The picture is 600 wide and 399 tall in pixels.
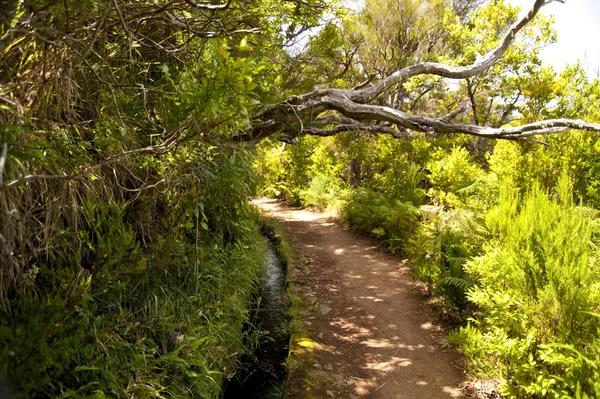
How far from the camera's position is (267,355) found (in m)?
4.79

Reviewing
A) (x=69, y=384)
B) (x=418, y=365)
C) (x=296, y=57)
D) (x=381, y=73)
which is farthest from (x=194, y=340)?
(x=381, y=73)

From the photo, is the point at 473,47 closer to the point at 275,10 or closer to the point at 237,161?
the point at 275,10

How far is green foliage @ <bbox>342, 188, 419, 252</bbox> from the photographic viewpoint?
26.6 feet

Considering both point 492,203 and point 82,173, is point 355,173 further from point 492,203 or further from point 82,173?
point 82,173

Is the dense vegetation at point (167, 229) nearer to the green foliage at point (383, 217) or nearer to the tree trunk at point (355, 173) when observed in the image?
the green foliage at point (383, 217)

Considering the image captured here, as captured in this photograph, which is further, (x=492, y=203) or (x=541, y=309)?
(x=492, y=203)

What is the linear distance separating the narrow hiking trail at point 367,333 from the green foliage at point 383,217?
466mm

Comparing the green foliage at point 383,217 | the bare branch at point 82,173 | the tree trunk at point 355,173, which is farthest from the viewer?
the tree trunk at point 355,173

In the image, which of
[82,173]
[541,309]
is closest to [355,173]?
[541,309]

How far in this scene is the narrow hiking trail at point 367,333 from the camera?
3.88m

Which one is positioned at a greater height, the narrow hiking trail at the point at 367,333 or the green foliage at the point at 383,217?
the green foliage at the point at 383,217

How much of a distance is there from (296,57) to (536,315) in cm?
860

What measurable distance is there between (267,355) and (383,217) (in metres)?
4.96

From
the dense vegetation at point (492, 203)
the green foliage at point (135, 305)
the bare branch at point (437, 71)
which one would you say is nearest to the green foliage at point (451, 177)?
the dense vegetation at point (492, 203)
